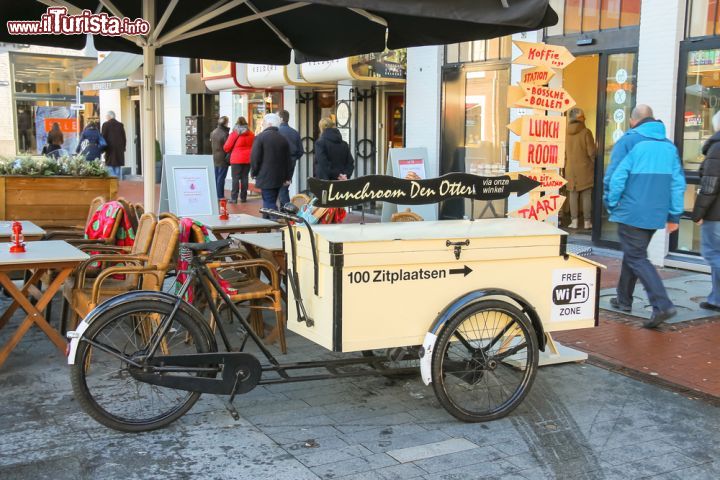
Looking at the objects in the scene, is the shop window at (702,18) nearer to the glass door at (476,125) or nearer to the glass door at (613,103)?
the glass door at (613,103)

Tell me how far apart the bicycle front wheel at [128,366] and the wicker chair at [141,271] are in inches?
32.3

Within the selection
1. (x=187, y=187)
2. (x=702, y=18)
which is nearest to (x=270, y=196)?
(x=187, y=187)

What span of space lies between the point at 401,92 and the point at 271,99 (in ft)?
15.3

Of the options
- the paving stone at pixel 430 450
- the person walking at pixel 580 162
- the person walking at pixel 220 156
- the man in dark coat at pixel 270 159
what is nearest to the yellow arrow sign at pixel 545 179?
the paving stone at pixel 430 450

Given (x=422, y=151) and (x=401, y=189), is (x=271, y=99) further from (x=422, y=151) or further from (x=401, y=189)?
(x=401, y=189)

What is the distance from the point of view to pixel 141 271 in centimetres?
550

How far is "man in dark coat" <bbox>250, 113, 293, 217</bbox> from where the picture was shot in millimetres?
12469

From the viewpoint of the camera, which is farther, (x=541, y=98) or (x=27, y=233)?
(x=27, y=233)

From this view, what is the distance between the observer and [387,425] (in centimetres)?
464

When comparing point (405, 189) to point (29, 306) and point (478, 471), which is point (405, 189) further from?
point (29, 306)

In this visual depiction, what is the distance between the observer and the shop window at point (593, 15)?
9.76m

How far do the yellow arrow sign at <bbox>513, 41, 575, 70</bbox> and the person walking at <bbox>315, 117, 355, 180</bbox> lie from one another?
6.35m

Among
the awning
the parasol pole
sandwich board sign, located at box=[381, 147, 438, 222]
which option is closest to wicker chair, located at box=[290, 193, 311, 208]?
the parasol pole

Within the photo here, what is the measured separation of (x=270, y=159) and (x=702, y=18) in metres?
6.49
